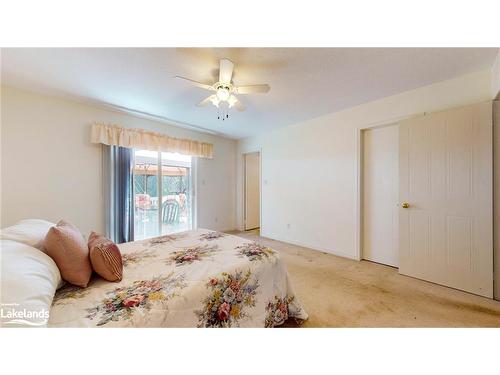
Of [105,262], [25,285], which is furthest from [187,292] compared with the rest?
[25,285]

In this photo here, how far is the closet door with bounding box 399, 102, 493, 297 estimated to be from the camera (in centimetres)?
184

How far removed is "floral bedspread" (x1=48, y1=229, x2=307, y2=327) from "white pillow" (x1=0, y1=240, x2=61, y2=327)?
3.7 inches

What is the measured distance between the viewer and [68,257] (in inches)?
40.5

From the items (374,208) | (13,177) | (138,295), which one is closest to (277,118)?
(374,208)

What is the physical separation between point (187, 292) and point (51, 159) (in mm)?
2824

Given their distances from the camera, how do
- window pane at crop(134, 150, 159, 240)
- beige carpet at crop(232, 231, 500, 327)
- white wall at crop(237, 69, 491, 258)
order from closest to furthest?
beige carpet at crop(232, 231, 500, 327), white wall at crop(237, 69, 491, 258), window pane at crop(134, 150, 159, 240)

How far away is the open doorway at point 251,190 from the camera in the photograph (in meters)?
4.75

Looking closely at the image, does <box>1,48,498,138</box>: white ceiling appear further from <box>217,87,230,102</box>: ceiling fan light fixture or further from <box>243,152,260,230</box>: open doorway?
<box>243,152,260,230</box>: open doorway

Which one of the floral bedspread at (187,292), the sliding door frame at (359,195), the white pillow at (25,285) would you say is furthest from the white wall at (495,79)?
the white pillow at (25,285)

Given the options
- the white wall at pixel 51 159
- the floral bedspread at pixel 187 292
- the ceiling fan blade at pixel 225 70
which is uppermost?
the ceiling fan blade at pixel 225 70

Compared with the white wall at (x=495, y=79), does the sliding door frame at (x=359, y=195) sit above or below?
below

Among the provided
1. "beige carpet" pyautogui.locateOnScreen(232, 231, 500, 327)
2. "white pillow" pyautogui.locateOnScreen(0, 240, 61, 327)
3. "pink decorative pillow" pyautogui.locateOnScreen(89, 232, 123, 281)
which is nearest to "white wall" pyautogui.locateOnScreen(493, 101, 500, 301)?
"beige carpet" pyautogui.locateOnScreen(232, 231, 500, 327)

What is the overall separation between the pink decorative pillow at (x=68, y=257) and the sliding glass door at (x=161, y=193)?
2324 millimetres

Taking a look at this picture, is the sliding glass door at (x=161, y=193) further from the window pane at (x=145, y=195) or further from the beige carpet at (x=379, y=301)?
the beige carpet at (x=379, y=301)
